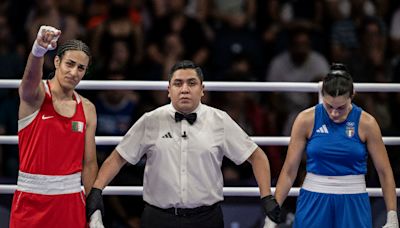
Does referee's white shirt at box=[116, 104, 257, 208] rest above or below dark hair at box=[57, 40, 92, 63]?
below

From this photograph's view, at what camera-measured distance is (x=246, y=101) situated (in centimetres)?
726

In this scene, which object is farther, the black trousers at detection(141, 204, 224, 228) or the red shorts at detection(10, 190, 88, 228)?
the black trousers at detection(141, 204, 224, 228)

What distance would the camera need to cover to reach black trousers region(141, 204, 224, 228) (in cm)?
508

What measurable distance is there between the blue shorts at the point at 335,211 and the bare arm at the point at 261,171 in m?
0.22

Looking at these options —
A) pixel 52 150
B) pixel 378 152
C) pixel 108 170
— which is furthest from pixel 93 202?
pixel 378 152

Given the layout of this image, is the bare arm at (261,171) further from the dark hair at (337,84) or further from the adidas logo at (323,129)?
the dark hair at (337,84)

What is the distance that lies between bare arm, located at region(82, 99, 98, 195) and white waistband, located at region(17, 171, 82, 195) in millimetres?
170

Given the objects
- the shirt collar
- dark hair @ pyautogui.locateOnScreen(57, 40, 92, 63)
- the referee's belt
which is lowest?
the referee's belt

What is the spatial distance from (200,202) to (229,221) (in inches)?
44.7

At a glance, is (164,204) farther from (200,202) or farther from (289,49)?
(289,49)

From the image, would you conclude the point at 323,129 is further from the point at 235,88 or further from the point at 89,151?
the point at 89,151

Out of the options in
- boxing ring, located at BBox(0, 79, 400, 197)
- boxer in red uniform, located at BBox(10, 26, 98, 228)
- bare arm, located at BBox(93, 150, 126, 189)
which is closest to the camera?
boxer in red uniform, located at BBox(10, 26, 98, 228)

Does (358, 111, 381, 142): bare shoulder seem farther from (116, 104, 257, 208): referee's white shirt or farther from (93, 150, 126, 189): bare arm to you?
(93, 150, 126, 189): bare arm

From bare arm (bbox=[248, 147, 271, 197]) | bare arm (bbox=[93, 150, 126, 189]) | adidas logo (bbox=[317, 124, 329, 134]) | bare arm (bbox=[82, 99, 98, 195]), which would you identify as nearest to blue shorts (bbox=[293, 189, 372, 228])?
bare arm (bbox=[248, 147, 271, 197])
